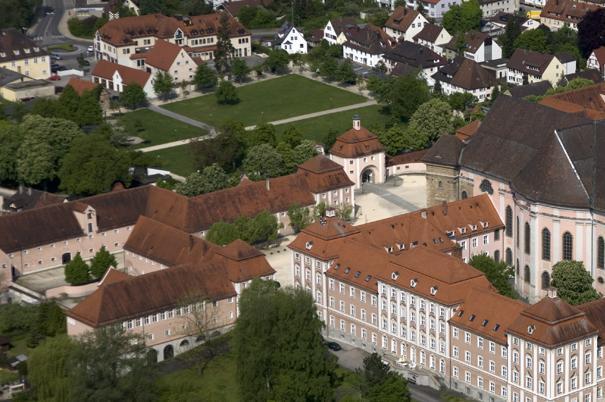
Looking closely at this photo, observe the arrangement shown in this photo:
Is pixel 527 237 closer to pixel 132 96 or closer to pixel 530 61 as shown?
pixel 530 61

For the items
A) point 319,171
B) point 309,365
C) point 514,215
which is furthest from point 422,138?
point 309,365

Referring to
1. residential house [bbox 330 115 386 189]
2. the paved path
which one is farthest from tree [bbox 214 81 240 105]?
residential house [bbox 330 115 386 189]

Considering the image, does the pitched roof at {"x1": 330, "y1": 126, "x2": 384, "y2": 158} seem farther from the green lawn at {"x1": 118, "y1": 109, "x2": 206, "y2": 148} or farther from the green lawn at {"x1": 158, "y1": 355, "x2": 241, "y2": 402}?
the green lawn at {"x1": 158, "y1": 355, "x2": 241, "y2": 402}

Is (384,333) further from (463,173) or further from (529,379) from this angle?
(463,173)

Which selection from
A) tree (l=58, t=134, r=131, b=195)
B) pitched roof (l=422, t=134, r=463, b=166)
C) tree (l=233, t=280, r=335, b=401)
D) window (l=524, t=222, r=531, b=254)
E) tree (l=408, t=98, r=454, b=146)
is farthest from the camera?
tree (l=408, t=98, r=454, b=146)

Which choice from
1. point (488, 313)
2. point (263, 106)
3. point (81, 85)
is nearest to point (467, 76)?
point (263, 106)
